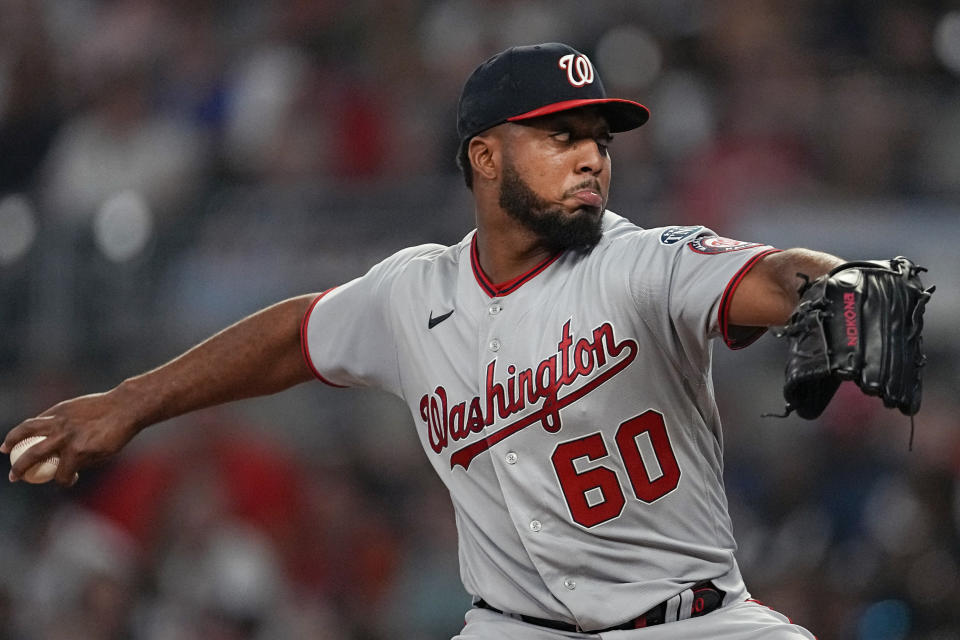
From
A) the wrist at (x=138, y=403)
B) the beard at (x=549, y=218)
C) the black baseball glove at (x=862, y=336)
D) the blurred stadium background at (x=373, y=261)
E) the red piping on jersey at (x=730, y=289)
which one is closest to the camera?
the black baseball glove at (x=862, y=336)

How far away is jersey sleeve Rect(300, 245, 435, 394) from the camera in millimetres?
3598

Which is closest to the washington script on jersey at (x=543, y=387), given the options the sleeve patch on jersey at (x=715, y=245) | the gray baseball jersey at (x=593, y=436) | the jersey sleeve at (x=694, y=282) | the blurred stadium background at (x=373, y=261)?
the gray baseball jersey at (x=593, y=436)

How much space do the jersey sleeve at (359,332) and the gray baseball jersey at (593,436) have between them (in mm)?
301

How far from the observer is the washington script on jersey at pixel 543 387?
→ 309 centimetres

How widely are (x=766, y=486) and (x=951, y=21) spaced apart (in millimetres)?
2886

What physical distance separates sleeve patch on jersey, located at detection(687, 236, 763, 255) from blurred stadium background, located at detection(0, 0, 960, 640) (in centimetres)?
319

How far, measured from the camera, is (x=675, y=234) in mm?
3035

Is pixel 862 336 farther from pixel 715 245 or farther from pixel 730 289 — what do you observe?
pixel 715 245

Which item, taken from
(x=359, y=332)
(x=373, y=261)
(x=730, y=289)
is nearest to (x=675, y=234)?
(x=730, y=289)

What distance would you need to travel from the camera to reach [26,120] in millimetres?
8391

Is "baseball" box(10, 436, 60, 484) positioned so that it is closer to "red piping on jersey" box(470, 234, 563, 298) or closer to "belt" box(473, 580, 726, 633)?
"red piping on jersey" box(470, 234, 563, 298)

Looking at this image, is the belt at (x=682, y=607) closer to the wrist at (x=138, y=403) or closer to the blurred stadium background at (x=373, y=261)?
the wrist at (x=138, y=403)

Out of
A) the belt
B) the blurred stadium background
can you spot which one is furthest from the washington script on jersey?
the blurred stadium background

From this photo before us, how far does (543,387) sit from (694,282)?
18.0 inches
